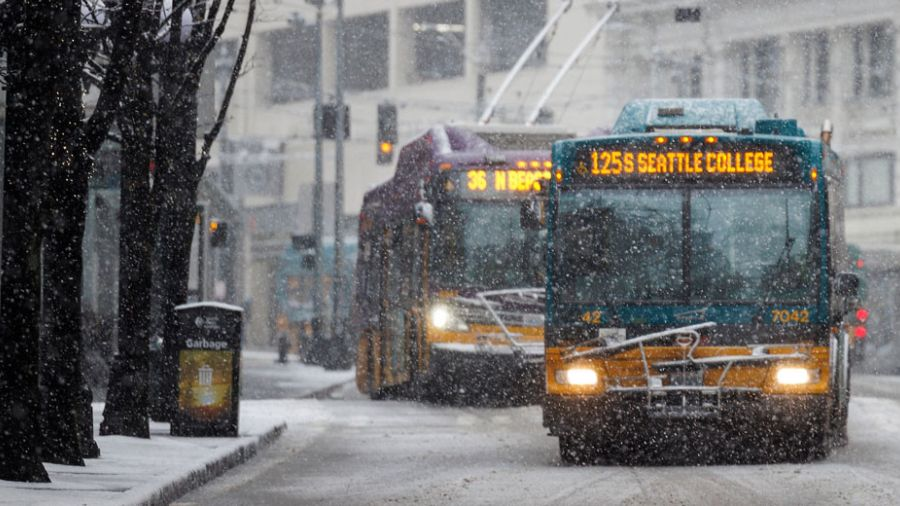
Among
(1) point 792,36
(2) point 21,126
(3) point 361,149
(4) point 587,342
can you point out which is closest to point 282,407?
(4) point 587,342

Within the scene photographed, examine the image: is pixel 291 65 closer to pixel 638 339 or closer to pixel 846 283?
pixel 846 283

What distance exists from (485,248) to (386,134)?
14.1 m

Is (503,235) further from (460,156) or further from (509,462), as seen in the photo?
(509,462)

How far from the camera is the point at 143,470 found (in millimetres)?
13742

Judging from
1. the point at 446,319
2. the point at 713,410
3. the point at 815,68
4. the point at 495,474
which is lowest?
the point at 495,474

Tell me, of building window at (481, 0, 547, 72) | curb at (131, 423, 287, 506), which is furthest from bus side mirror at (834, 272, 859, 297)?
building window at (481, 0, 547, 72)

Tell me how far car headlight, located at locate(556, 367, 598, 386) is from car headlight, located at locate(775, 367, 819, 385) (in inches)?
56.4

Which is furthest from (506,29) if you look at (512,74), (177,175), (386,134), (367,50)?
(177,175)

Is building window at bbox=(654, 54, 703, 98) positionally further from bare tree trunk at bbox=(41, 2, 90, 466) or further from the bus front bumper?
bare tree trunk at bbox=(41, 2, 90, 466)

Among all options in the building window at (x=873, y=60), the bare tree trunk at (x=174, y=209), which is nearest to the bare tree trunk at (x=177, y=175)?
the bare tree trunk at (x=174, y=209)

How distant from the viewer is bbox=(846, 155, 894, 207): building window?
2170 inches

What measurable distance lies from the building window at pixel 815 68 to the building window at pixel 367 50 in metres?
20.1

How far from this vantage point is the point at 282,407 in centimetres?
2533

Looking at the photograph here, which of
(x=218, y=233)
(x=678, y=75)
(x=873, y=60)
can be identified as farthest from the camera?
(x=678, y=75)
